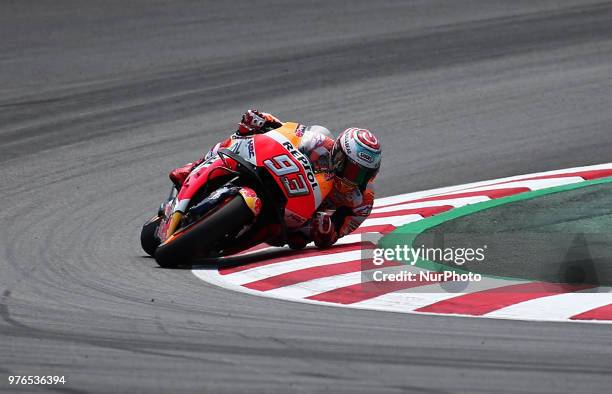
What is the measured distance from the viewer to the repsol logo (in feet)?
31.7

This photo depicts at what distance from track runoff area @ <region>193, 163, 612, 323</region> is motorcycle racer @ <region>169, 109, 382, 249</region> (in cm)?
15

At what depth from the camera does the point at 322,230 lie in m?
9.69

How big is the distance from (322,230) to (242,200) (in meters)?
0.76

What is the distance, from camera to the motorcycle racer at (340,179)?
9.68 meters

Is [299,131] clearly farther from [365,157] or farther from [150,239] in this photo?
[150,239]

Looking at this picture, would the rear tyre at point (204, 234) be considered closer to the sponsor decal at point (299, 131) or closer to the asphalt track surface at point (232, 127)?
the asphalt track surface at point (232, 127)

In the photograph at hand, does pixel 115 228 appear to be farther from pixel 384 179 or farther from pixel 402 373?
pixel 402 373

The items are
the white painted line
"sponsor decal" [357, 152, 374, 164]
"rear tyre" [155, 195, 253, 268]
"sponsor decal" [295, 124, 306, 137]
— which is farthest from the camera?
"sponsor decal" [295, 124, 306, 137]

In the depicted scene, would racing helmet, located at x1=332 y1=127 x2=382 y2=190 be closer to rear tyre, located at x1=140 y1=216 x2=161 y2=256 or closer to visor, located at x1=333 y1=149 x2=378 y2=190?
visor, located at x1=333 y1=149 x2=378 y2=190

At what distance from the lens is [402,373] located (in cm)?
604

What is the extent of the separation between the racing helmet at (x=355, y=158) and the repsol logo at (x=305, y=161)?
0.22 meters

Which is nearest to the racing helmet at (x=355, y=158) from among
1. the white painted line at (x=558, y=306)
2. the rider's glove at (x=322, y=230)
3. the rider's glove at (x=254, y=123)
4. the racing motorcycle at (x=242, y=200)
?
the racing motorcycle at (x=242, y=200)

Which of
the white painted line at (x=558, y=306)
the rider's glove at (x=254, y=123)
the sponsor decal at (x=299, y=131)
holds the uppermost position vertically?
the rider's glove at (x=254, y=123)

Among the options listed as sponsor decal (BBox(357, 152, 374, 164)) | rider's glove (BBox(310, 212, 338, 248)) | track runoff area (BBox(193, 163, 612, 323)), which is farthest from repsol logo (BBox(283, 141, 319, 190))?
track runoff area (BBox(193, 163, 612, 323))
